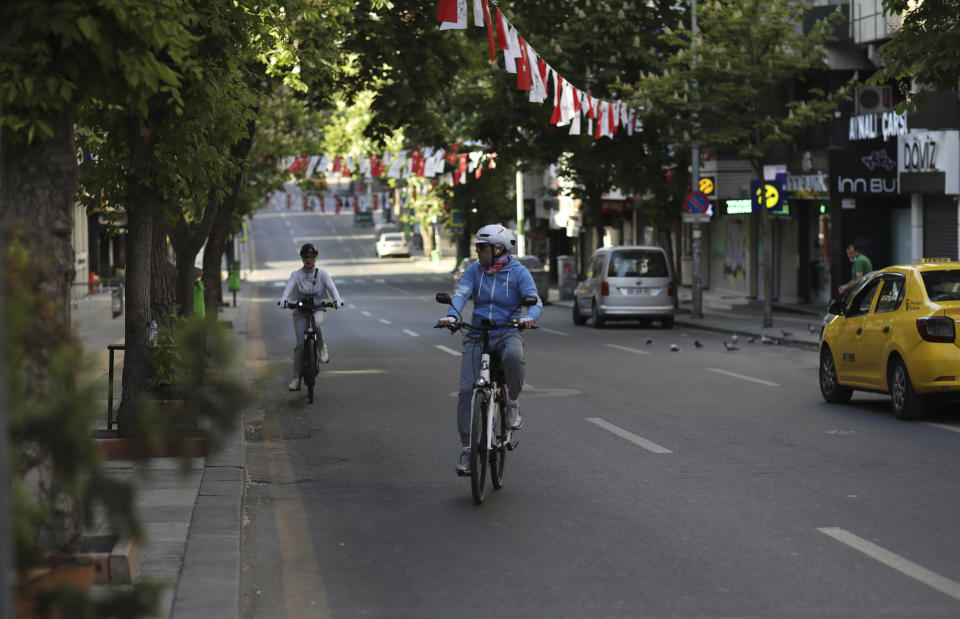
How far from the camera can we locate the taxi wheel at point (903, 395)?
13516 mm

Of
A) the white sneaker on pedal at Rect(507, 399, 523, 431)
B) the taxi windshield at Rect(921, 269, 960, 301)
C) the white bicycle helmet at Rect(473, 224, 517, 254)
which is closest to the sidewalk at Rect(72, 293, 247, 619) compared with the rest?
the white sneaker on pedal at Rect(507, 399, 523, 431)

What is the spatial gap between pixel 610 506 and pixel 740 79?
78.3 feet

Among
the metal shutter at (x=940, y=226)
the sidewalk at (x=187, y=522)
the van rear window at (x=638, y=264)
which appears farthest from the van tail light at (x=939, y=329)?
the van rear window at (x=638, y=264)

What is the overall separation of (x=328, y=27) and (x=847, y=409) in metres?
8.33

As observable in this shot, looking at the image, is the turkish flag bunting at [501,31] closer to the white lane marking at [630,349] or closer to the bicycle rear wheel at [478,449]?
the white lane marking at [630,349]

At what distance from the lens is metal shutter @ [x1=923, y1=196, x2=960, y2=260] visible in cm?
3042

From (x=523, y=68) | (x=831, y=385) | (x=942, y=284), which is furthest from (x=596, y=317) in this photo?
(x=942, y=284)

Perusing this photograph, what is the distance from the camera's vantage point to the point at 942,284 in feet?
45.1

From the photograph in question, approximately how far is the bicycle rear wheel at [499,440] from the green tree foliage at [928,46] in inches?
322

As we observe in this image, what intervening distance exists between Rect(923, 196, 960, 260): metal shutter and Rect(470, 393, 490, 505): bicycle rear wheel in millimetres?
22815

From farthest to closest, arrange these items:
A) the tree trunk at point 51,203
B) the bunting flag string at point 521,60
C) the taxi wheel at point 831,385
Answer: the taxi wheel at point 831,385 < the bunting flag string at point 521,60 < the tree trunk at point 51,203

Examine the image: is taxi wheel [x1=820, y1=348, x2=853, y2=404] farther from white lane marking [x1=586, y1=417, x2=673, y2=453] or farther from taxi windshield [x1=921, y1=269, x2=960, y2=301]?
white lane marking [x1=586, y1=417, x2=673, y2=453]

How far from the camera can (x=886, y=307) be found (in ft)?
46.7

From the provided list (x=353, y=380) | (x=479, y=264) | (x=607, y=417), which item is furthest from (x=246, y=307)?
(x=479, y=264)
